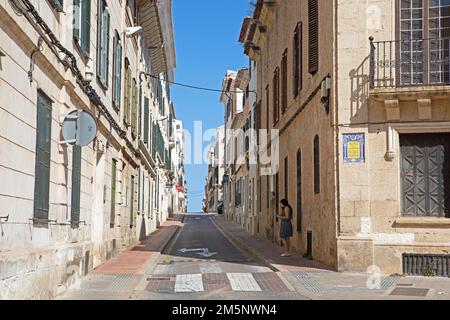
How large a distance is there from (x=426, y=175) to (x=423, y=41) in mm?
2835

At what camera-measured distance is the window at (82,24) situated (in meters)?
11.9

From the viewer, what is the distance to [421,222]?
13.4m

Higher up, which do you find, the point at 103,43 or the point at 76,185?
the point at 103,43

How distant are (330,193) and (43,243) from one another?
7017mm

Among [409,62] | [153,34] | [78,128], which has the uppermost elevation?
[153,34]

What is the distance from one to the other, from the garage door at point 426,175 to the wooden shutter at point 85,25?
688cm

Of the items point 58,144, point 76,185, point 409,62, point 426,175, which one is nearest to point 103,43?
point 76,185

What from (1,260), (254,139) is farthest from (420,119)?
(254,139)

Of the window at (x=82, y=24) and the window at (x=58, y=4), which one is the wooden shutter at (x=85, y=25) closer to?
the window at (x=82, y=24)

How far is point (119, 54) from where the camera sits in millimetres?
18812

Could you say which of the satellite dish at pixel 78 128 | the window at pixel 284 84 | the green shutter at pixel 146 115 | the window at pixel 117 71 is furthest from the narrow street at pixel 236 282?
the green shutter at pixel 146 115

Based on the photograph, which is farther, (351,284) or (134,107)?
(134,107)

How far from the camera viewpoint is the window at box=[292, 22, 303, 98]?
18.5 metres

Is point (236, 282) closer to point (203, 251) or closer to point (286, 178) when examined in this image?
point (203, 251)
